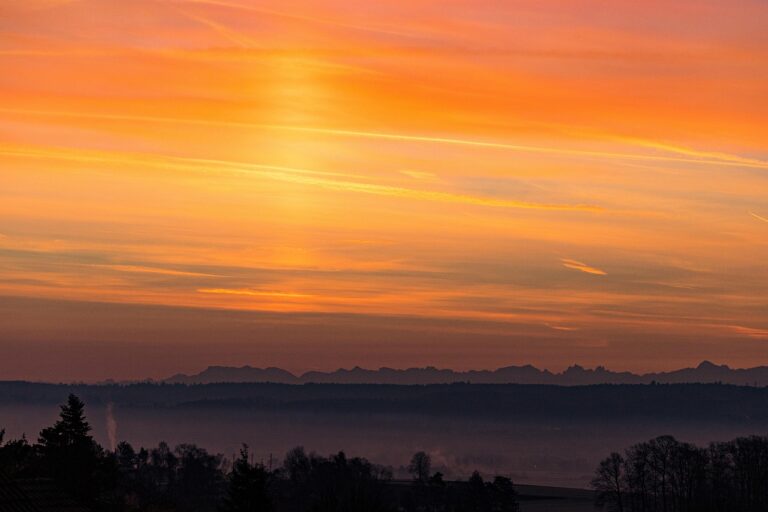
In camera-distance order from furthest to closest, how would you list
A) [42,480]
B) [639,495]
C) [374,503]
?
1. [639,495]
2. [374,503]
3. [42,480]

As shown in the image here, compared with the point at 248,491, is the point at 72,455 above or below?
above

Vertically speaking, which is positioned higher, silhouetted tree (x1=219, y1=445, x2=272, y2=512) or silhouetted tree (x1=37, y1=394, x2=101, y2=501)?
silhouetted tree (x1=37, y1=394, x2=101, y2=501)

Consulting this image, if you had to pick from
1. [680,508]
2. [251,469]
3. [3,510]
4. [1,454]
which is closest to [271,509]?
[251,469]

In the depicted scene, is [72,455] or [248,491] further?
[72,455]

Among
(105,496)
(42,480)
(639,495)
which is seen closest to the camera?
(42,480)

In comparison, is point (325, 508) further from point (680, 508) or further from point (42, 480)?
point (680, 508)

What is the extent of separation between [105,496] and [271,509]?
3034 cm

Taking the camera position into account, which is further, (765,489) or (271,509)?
(765,489)

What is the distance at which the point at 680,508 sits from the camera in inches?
7347

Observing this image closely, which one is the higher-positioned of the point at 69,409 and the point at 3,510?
the point at 69,409

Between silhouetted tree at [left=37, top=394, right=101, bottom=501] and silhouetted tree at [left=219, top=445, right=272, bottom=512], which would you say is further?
silhouetted tree at [left=37, top=394, right=101, bottom=501]

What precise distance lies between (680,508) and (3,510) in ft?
466

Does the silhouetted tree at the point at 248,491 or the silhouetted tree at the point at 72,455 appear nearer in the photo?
the silhouetted tree at the point at 248,491

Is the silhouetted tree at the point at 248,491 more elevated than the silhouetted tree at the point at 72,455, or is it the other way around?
the silhouetted tree at the point at 72,455
